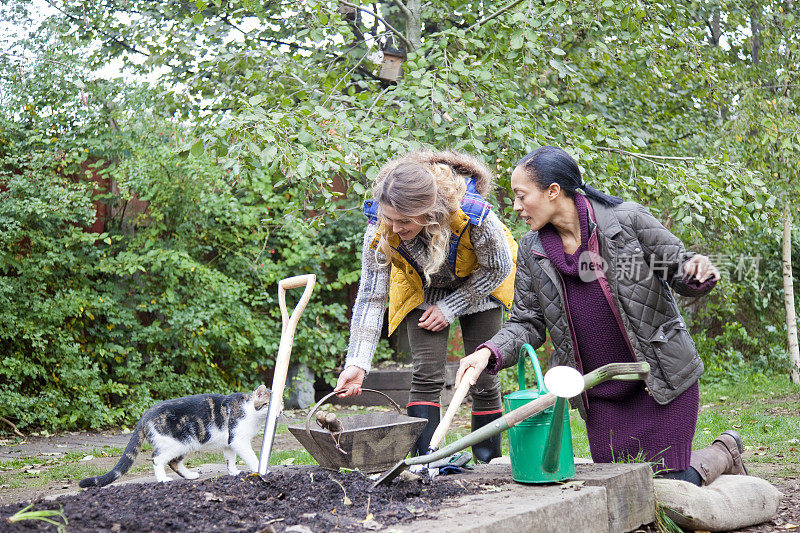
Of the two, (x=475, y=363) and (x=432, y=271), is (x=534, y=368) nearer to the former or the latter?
(x=475, y=363)

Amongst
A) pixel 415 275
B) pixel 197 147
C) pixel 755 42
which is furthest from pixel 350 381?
pixel 755 42

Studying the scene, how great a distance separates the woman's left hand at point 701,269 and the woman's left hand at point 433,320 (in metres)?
1.12

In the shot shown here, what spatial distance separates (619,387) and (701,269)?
0.72 m

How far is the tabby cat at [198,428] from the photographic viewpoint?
296 centimetres

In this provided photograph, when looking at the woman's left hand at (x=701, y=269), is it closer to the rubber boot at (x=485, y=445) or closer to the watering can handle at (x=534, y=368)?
the watering can handle at (x=534, y=368)

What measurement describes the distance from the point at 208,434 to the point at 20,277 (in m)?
4.07

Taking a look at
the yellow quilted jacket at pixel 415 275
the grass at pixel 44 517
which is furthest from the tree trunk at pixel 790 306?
the grass at pixel 44 517

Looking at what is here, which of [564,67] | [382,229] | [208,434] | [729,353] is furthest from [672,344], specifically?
[729,353]

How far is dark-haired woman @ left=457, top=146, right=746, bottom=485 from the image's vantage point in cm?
279

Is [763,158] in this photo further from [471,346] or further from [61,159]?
[61,159]

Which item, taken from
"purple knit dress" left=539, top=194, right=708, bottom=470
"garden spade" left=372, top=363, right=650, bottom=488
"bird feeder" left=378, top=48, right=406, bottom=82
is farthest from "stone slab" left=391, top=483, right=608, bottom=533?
"bird feeder" left=378, top=48, right=406, bottom=82

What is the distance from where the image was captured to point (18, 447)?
18.6 ft

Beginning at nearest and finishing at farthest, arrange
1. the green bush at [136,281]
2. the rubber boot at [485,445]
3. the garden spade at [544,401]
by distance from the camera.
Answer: the garden spade at [544,401] < the rubber boot at [485,445] < the green bush at [136,281]

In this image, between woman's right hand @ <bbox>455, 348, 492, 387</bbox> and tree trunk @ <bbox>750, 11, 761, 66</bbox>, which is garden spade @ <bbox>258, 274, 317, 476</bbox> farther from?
tree trunk @ <bbox>750, 11, 761, 66</bbox>
